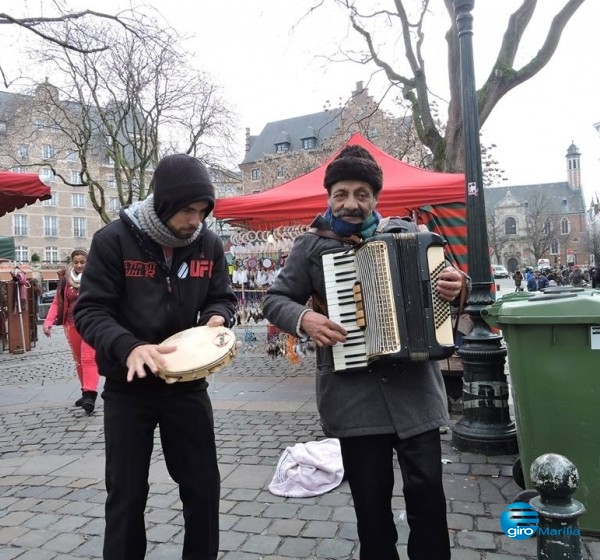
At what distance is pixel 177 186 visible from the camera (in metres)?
2.09

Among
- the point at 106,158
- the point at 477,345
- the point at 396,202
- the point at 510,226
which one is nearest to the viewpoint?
the point at 477,345

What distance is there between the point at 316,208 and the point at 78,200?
5831 centimetres

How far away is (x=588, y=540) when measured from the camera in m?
2.85

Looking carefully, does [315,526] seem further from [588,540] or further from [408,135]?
[408,135]

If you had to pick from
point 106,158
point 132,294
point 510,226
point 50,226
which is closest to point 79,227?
point 50,226

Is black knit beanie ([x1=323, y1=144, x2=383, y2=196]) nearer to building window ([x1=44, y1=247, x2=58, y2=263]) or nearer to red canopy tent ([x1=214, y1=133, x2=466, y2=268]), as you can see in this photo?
red canopy tent ([x1=214, y1=133, x2=466, y2=268])

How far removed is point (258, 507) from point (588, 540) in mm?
1920

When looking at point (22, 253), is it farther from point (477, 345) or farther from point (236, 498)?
point (477, 345)

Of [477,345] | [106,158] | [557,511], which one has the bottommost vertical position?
[557,511]

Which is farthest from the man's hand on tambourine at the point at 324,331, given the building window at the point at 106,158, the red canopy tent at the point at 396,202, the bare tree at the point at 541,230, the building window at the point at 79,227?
the bare tree at the point at 541,230

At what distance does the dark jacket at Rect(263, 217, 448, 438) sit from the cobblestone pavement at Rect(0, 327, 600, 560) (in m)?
1.09

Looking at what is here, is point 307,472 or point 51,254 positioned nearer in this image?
point 307,472

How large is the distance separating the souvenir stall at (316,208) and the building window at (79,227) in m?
56.1

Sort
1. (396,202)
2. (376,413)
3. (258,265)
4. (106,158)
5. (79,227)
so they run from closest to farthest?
(376,413)
(396,202)
(258,265)
(106,158)
(79,227)
